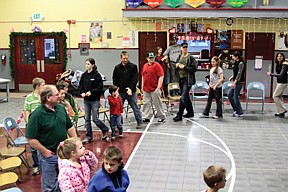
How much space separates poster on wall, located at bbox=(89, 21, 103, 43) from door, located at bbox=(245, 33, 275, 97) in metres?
5.18

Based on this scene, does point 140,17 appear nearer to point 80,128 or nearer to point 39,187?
point 80,128

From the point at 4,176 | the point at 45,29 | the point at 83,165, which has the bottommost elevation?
the point at 4,176

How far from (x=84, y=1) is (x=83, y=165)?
1117cm

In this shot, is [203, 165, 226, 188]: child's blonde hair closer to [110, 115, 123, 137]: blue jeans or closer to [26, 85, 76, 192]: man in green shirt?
[26, 85, 76, 192]: man in green shirt

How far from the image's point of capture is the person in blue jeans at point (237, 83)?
411 inches

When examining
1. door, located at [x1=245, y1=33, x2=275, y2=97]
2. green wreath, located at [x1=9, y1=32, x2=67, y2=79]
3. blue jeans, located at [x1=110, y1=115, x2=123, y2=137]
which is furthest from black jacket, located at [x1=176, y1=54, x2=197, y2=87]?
green wreath, located at [x1=9, y1=32, x2=67, y2=79]

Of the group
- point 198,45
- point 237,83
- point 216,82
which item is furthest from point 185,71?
point 198,45

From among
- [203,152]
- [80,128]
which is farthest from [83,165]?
[80,128]

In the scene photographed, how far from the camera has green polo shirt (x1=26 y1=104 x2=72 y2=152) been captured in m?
4.30

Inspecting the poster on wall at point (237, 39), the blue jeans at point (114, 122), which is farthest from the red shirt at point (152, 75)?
the poster on wall at point (237, 39)

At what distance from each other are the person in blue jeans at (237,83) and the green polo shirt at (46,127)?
6939 mm

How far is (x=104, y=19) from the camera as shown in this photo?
46.8ft

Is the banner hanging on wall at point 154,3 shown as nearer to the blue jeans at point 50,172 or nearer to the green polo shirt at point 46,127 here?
the green polo shirt at point 46,127

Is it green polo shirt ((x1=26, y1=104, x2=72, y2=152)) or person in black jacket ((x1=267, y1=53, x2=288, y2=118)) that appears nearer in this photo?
green polo shirt ((x1=26, y1=104, x2=72, y2=152))
